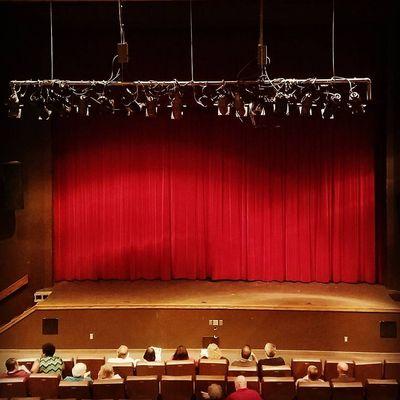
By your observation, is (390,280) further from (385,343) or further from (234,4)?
(234,4)

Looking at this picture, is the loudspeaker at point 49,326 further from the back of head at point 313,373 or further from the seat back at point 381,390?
the seat back at point 381,390

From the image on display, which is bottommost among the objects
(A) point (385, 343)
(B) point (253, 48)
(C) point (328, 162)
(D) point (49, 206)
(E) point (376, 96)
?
(A) point (385, 343)

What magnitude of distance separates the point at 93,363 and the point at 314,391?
2945mm

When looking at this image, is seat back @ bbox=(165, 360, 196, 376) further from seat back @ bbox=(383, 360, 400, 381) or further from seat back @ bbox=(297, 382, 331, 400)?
seat back @ bbox=(383, 360, 400, 381)

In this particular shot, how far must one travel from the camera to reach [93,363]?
8578 mm

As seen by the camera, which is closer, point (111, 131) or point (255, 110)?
point (255, 110)

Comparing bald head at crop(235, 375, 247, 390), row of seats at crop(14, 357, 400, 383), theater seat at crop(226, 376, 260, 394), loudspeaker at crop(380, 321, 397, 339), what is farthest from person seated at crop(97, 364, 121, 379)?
loudspeaker at crop(380, 321, 397, 339)

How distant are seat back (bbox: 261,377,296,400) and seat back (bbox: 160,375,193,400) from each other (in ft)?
2.70

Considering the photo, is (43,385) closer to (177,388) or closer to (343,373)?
(177,388)

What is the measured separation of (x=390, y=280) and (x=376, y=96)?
3.29 metres

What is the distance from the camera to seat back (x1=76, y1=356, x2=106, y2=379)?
8562 mm

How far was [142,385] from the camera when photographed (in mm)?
7453

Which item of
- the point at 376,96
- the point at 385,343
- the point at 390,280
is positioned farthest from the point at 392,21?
the point at 385,343

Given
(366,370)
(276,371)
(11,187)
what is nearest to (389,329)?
(366,370)
